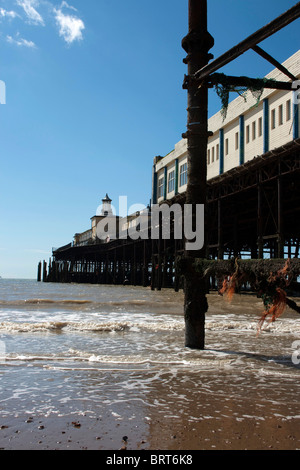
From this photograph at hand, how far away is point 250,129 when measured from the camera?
2344cm

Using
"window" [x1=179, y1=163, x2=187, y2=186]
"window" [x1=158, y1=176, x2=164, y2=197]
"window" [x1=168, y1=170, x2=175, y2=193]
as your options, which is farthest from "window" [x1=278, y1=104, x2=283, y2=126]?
"window" [x1=158, y1=176, x2=164, y2=197]

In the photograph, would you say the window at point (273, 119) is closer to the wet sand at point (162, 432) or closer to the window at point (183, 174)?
the window at point (183, 174)

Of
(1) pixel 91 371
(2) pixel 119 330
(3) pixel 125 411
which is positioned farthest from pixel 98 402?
(2) pixel 119 330

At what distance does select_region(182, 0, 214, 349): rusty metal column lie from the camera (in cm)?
545

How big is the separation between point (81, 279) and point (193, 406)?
63.1 meters

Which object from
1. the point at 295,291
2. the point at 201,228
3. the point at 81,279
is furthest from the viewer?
the point at 81,279

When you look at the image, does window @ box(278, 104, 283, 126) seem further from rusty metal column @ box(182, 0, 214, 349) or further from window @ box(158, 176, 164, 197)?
window @ box(158, 176, 164, 197)

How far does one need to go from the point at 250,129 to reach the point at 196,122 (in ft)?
62.6

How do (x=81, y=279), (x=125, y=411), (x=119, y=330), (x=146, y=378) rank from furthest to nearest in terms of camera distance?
(x=81, y=279) < (x=119, y=330) < (x=146, y=378) < (x=125, y=411)

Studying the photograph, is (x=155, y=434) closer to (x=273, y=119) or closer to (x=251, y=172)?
(x=251, y=172)

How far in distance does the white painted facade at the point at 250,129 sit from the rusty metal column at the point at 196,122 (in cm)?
1139

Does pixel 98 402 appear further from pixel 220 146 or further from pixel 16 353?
pixel 220 146

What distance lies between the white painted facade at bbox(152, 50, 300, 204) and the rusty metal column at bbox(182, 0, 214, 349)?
37.4ft

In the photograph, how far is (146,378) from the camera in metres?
4.26
